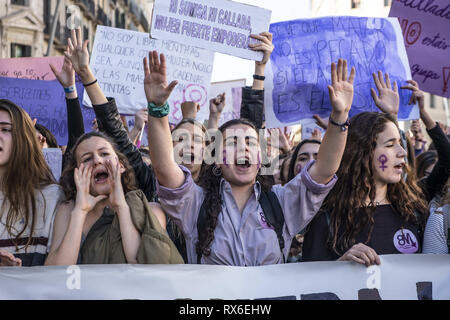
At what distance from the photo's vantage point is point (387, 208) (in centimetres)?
385

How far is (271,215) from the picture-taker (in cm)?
358

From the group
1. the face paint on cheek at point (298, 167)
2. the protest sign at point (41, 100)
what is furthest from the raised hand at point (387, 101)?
the protest sign at point (41, 100)

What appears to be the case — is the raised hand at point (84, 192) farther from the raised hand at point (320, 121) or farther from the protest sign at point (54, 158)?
the raised hand at point (320, 121)

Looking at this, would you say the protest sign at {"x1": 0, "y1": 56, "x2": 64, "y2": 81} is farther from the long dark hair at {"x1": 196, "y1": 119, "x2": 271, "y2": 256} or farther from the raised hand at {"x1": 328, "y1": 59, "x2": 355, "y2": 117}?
the raised hand at {"x1": 328, "y1": 59, "x2": 355, "y2": 117}

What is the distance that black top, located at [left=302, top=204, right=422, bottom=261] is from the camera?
3672 mm

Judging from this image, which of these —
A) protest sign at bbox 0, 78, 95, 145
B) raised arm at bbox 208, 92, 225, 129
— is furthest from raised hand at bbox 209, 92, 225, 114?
protest sign at bbox 0, 78, 95, 145

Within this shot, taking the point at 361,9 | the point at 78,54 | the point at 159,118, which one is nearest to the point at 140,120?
the point at 78,54

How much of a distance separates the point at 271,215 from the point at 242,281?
0.43m

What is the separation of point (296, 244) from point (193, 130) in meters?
1.00
